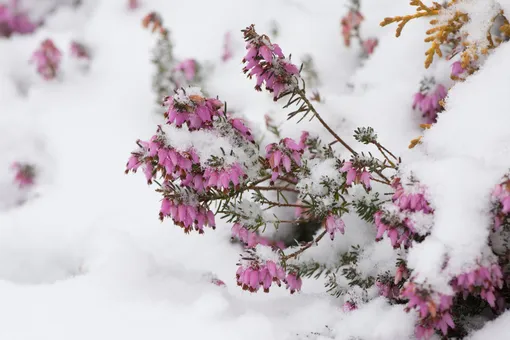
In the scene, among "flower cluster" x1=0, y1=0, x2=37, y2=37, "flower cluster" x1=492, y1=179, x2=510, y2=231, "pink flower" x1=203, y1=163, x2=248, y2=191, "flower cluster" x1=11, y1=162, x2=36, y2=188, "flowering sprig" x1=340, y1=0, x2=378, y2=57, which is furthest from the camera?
"flower cluster" x1=0, y1=0, x2=37, y2=37

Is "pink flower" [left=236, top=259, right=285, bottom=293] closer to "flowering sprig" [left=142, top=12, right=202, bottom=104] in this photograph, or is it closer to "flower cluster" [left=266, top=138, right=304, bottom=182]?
"flower cluster" [left=266, top=138, right=304, bottom=182]

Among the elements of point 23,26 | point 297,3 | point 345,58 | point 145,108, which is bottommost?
point 345,58

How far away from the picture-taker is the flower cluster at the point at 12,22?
484 cm

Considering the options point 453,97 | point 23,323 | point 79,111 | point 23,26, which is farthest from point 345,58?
point 23,26

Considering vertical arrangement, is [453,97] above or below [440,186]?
above

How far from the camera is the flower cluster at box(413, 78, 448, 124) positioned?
2262 millimetres

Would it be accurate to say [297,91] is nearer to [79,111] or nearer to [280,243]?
[280,243]

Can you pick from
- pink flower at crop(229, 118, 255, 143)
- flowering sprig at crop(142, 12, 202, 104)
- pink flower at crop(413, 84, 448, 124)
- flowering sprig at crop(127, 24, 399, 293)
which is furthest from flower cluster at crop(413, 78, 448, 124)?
flowering sprig at crop(142, 12, 202, 104)

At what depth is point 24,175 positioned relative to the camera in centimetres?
344

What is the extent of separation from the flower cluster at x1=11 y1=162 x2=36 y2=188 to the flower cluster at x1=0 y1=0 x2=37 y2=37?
210cm

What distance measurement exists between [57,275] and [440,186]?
6.52ft

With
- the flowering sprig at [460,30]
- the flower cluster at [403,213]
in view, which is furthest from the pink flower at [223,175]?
the flowering sprig at [460,30]

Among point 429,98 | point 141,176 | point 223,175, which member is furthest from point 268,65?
point 141,176

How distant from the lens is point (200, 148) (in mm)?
1576
